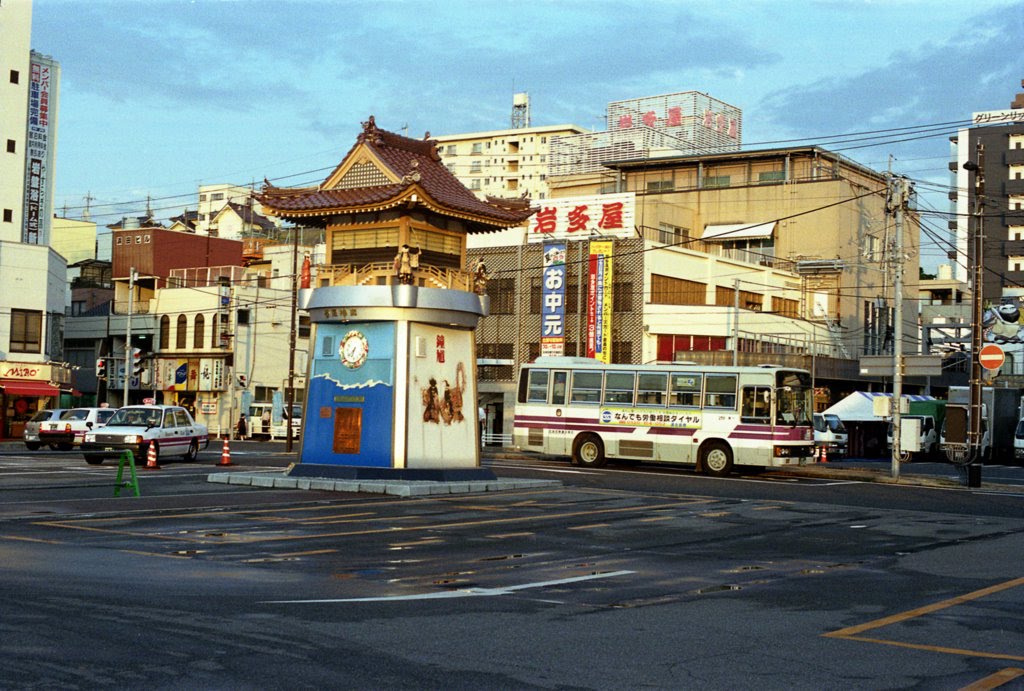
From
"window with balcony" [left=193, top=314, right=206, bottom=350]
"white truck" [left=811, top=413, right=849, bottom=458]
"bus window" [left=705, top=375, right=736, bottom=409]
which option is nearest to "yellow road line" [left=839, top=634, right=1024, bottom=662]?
"bus window" [left=705, top=375, right=736, bottom=409]

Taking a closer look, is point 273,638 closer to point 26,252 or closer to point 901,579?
point 901,579

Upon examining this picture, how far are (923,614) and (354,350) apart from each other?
63.0ft

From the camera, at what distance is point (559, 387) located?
38938mm

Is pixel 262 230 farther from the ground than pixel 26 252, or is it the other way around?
pixel 262 230

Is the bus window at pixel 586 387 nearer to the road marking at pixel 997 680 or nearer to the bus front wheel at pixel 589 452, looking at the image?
the bus front wheel at pixel 589 452

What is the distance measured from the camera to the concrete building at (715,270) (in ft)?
197

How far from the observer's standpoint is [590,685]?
794 centimetres

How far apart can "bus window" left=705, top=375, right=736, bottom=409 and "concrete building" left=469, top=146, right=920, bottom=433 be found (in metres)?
16.0

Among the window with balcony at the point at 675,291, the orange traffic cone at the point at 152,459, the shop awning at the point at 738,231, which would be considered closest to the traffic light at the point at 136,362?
the window with balcony at the point at 675,291

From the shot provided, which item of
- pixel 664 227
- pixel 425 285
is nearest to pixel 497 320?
pixel 664 227

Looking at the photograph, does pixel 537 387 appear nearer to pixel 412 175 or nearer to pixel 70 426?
pixel 412 175

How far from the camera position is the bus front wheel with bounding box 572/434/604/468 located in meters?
38.3

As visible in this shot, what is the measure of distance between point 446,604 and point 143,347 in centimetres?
6670

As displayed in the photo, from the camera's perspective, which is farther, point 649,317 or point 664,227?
point 664,227
